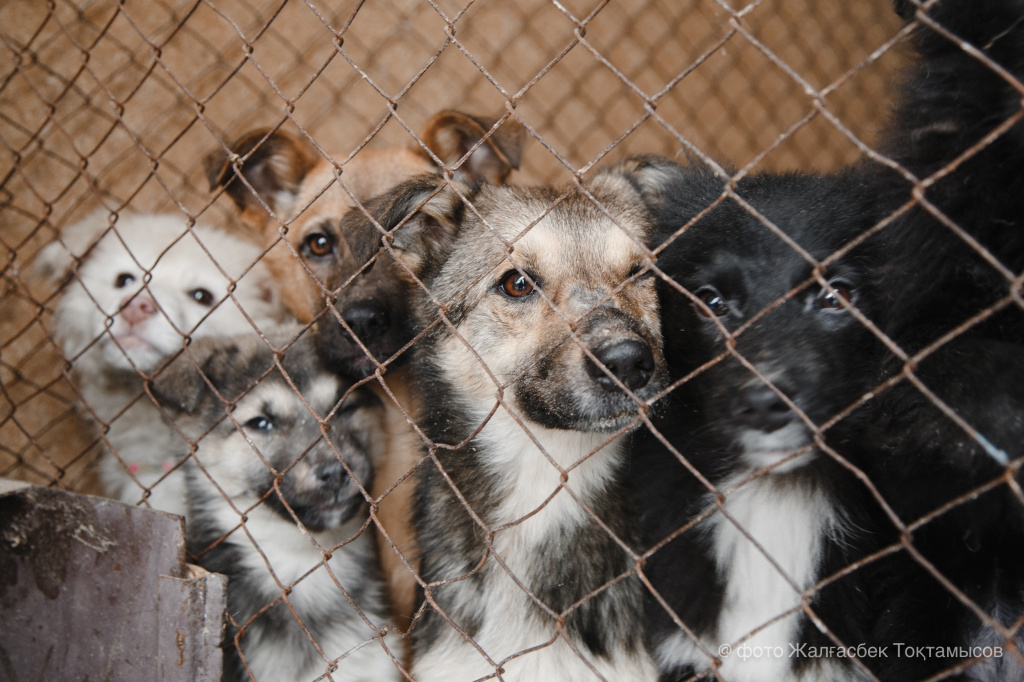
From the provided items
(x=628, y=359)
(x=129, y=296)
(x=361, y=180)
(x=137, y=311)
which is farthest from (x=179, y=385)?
(x=628, y=359)

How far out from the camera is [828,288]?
1541mm

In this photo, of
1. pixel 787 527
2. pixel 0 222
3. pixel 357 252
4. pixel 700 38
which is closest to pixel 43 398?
pixel 0 222

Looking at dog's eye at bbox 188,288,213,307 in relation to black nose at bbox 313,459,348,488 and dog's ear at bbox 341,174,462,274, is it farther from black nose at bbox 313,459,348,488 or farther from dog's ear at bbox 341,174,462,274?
dog's ear at bbox 341,174,462,274

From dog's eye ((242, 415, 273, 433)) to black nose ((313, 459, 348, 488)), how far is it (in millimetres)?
430

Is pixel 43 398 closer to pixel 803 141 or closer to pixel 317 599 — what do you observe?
pixel 317 599

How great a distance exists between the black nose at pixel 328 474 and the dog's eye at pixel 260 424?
0.43 metres

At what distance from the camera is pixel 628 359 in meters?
2.09

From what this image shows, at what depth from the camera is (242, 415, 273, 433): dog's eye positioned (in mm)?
3344

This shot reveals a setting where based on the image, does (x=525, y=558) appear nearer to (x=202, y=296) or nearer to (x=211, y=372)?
(x=211, y=372)

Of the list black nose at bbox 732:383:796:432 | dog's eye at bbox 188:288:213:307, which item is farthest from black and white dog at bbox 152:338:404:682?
black nose at bbox 732:383:796:432

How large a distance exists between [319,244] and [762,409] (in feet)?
9.03

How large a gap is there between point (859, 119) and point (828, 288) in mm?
6176

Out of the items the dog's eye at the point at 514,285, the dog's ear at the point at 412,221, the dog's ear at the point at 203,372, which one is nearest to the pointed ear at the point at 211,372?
the dog's ear at the point at 203,372

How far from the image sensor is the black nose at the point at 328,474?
3039 mm
